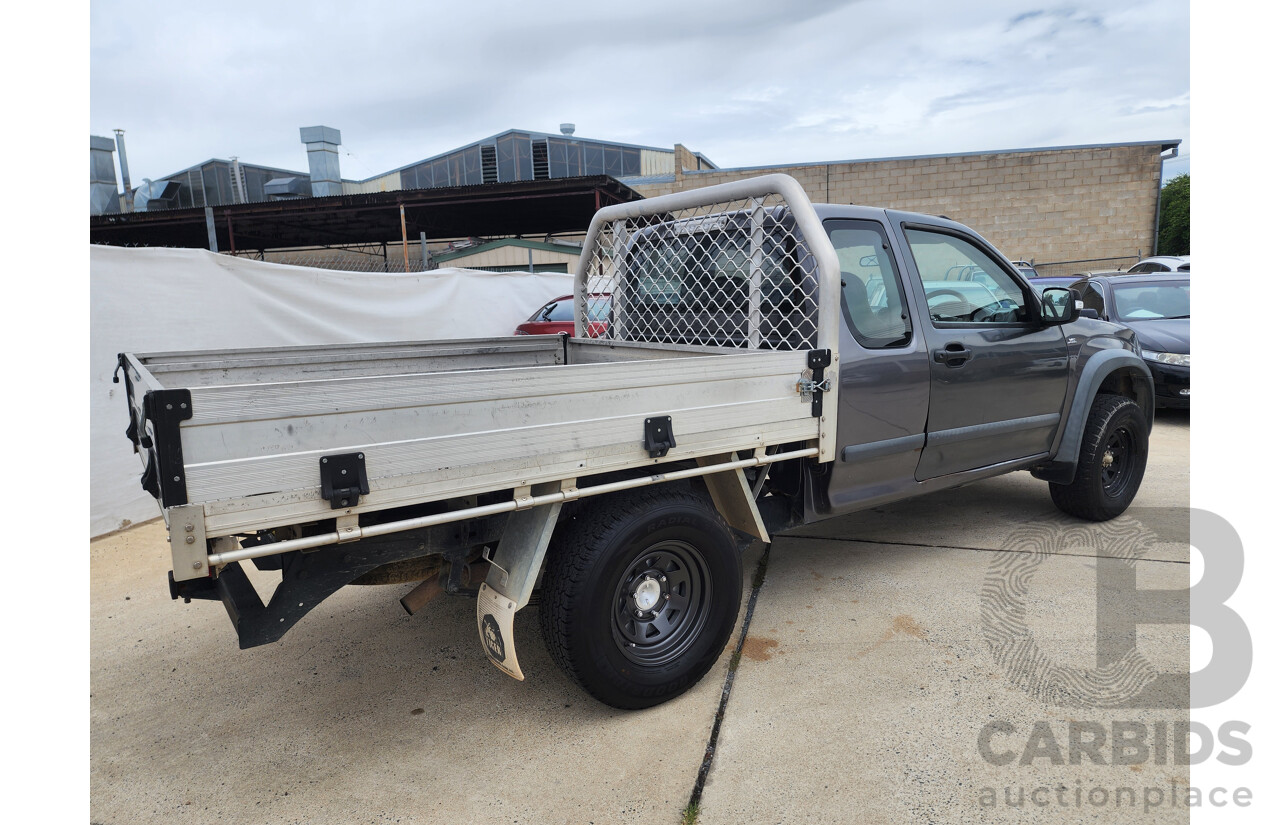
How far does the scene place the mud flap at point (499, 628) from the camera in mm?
2568

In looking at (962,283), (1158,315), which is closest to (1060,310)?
(962,283)

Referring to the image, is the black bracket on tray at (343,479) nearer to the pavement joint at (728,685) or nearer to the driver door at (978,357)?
the pavement joint at (728,685)

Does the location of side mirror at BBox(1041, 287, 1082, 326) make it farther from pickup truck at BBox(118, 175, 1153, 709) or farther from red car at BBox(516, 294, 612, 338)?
red car at BBox(516, 294, 612, 338)

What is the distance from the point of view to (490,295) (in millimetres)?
9531

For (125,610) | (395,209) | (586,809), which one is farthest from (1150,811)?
(395,209)

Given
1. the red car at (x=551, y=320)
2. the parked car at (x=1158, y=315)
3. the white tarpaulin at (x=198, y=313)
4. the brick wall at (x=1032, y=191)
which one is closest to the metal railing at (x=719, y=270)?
the white tarpaulin at (x=198, y=313)

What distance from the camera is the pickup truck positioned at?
2.04m

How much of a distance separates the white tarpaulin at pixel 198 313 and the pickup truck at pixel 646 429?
2.48 meters

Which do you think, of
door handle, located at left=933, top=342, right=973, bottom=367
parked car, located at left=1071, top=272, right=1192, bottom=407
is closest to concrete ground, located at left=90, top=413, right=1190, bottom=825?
door handle, located at left=933, top=342, right=973, bottom=367

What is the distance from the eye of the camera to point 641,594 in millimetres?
2844

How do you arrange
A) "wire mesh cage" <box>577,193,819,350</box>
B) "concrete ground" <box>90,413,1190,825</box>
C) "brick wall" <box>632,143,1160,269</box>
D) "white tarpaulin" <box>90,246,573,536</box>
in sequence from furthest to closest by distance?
"brick wall" <box>632,143,1160,269</box> → "white tarpaulin" <box>90,246,573,536</box> → "wire mesh cage" <box>577,193,819,350</box> → "concrete ground" <box>90,413,1190,825</box>

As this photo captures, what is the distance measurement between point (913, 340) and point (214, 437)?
298 centimetres

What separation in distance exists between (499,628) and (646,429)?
0.89 metres

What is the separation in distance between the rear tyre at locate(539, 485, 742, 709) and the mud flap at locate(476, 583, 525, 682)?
0.14m
